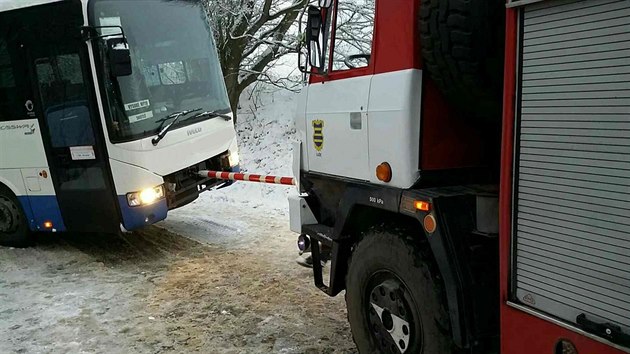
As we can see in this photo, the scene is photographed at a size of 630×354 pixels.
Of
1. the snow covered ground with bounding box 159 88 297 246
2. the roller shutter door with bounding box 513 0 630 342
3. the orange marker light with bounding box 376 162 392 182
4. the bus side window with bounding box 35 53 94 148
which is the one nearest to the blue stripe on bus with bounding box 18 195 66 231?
the bus side window with bounding box 35 53 94 148

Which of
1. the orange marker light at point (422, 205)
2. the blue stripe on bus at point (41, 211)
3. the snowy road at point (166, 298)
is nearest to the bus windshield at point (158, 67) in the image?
the blue stripe on bus at point (41, 211)

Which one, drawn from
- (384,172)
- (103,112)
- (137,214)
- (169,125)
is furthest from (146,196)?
(384,172)

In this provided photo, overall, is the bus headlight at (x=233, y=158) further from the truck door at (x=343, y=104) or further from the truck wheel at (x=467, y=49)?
the truck wheel at (x=467, y=49)

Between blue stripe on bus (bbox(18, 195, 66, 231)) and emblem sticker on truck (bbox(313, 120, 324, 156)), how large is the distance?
13.3 feet

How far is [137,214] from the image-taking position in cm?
609

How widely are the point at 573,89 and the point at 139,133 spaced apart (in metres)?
4.94

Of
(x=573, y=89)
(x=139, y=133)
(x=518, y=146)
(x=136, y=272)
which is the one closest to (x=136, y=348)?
(x=136, y=272)

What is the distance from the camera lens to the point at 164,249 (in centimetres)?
676

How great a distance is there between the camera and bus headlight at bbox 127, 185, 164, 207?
6.05m

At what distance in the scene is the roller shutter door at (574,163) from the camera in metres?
1.90

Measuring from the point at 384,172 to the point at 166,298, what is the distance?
296 cm

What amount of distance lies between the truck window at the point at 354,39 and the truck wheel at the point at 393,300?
3.70ft

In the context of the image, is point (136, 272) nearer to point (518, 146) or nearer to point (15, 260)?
point (15, 260)

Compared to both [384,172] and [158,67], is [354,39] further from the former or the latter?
[158,67]
